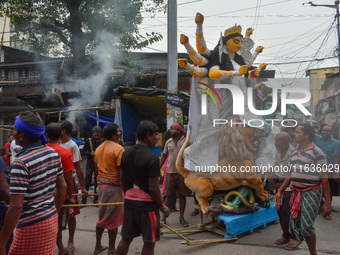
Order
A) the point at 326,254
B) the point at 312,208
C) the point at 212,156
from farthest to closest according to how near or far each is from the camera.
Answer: the point at 212,156
the point at 326,254
the point at 312,208

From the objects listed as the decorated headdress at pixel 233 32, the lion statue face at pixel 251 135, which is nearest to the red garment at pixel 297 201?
the lion statue face at pixel 251 135

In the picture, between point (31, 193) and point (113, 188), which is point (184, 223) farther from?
point (31, 193)

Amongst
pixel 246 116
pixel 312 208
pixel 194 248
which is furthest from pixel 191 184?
pixel 312 208

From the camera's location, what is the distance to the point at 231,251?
172 inches

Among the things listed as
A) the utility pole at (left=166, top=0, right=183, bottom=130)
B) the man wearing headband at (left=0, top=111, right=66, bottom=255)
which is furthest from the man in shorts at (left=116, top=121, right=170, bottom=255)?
the utility pole at (left=166, top=0, right=183, bottom=130)

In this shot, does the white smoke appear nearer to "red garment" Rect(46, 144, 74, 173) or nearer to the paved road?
the paved road

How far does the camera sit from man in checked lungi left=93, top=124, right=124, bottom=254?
13.7 ft

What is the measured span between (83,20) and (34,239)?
449 inches

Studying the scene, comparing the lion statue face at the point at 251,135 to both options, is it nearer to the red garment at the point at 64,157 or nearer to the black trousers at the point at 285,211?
the black trousers at the point at 285,211

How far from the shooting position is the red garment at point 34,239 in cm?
243

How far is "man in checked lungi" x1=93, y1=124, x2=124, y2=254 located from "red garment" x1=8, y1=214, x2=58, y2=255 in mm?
1647

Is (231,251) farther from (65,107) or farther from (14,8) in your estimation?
(14,8)

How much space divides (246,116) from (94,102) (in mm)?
8271

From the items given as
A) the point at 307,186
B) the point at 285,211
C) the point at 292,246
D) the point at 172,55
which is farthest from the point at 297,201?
the point at 172,55
